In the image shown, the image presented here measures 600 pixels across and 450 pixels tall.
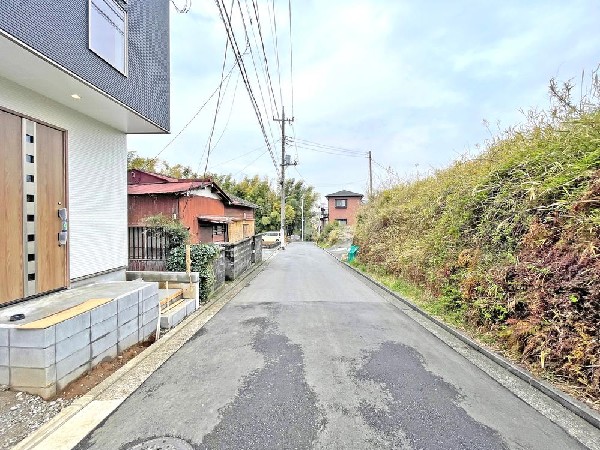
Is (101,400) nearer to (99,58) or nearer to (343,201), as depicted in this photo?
(99,58)

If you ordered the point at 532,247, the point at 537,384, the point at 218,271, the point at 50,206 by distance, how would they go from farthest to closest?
the point at 218,271 < the point at 50,206 < the point at 532,247 < the point at 537,384

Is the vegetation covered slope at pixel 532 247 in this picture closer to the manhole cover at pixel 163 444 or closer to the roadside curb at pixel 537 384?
the roadside curb at pixel 537 384

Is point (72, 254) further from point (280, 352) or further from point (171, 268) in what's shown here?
point (280, 352)

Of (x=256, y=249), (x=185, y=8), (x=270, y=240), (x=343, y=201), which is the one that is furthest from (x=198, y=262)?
(x=343, y=201)

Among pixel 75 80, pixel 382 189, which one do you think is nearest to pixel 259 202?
pixel 382 189

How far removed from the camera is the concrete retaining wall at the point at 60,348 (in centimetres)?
264

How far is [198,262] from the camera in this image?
20.8 ft

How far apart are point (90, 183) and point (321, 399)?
17.1 feet

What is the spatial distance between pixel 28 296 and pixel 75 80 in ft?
9.41

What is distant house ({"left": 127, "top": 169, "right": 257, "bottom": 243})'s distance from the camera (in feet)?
29.1

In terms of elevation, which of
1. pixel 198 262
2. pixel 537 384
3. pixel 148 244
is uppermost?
pixel 148 244

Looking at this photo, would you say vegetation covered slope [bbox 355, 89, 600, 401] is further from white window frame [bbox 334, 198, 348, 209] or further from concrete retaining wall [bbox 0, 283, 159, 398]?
white window frame [bbox 334, 198, 348, 209]

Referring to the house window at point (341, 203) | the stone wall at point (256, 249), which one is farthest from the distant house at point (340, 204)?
the stone wall at point (256, 249)

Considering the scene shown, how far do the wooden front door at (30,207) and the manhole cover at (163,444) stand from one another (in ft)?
9.72
